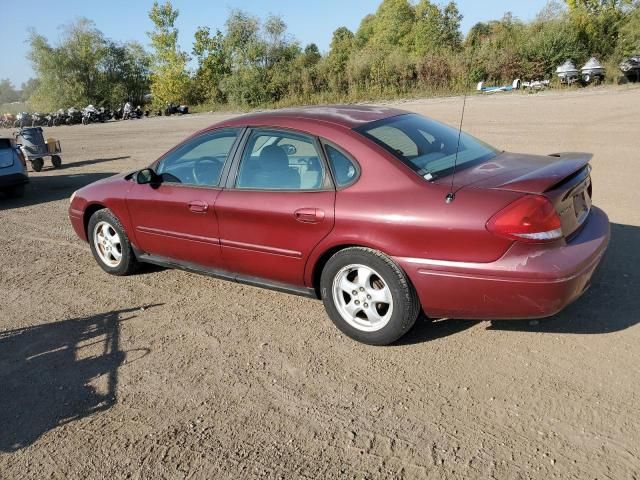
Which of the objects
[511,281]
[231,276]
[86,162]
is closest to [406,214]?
[511,281]

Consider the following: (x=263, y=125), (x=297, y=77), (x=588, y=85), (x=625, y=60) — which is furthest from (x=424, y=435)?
(x=297, y=77)

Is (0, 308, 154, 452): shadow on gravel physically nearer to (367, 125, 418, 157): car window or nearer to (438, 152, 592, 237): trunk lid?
(367, 125, 418, 157): car window

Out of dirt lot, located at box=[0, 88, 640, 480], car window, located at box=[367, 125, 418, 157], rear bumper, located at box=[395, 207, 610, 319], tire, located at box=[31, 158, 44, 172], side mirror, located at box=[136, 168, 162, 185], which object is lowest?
tire, located at box=[31, 158, 44, 172]

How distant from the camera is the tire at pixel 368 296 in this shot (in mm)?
3521

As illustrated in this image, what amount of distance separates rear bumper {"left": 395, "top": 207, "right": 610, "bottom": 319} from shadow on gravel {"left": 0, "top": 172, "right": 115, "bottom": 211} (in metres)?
8.78

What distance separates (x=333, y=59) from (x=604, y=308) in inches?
1563

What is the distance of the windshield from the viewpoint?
3721 mm

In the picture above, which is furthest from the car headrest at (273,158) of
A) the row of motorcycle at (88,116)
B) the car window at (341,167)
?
the row of motorcycle at (88,116)

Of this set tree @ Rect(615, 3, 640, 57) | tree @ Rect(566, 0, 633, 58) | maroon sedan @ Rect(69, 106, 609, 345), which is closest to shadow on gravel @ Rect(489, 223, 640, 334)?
maroon sedan @ Rect(69, 106, 609, 345)

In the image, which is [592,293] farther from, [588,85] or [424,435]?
[588,85]

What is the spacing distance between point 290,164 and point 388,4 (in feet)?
224

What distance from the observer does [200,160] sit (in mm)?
4715

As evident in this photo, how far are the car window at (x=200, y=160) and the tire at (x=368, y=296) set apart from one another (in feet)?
4.50

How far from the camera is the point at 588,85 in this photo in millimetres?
28609
